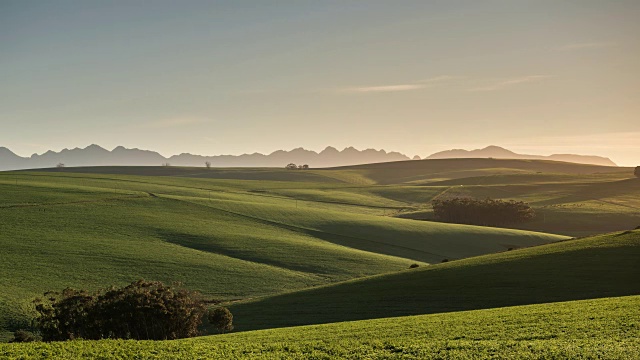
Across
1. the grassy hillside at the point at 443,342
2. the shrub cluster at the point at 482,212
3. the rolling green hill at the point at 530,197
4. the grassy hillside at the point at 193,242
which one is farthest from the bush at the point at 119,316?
the shrub cluster at the point at 482,212

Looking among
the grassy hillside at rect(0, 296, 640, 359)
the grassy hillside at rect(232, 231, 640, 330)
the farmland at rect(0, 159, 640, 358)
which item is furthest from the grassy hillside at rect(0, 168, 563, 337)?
the grassy hillside at rect(0, 296, 640, 359)

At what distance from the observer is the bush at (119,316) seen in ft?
129

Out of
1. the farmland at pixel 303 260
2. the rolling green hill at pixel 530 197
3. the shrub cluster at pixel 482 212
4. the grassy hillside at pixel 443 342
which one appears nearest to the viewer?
the grassy hillside at pixel 443 342

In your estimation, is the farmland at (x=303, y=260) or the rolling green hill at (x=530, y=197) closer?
the farmland at (x=303, y=260)

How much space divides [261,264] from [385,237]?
29.8 meters

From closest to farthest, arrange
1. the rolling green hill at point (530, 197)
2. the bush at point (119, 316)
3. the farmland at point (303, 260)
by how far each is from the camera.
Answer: the farmland at point (303, 260)
the bush at point (119, 316)
the rolling green hill at point (530, 197)

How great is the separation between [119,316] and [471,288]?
2675 cm

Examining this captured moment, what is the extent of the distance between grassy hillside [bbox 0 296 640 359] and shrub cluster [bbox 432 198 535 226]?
315 feet

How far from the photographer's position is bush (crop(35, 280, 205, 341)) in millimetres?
39406

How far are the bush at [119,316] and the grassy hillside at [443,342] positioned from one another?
11223 millimetres

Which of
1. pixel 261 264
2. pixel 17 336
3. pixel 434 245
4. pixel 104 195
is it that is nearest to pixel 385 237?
pixel 434 245

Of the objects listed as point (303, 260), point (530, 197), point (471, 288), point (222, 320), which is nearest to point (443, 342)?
point (222, 320)

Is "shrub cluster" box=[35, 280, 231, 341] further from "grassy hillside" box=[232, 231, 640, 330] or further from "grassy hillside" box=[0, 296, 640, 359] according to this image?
"grassy hillside" box=[0, 296, 640, 359]

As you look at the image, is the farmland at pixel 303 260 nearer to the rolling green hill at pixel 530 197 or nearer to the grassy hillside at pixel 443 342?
the grassy hillside at pixel 443 342
